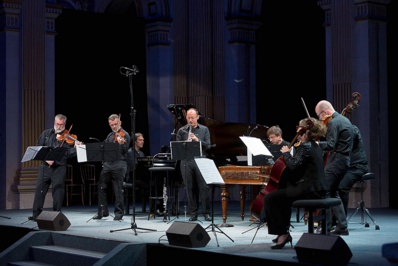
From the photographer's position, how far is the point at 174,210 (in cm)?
1157

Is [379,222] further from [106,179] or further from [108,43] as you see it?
[108,43]

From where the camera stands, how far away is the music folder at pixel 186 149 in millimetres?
9867

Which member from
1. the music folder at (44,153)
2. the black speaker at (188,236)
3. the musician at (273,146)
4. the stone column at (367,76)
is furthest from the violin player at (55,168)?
the stone column at (367,76)

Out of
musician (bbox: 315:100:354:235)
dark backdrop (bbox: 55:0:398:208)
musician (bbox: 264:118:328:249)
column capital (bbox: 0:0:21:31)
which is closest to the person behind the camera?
musician (bbox: 264:118:328:249)

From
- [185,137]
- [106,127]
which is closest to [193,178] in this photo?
[185,137]

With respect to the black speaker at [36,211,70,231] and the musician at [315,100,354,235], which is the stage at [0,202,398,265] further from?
the musician at [315,100,354,235]

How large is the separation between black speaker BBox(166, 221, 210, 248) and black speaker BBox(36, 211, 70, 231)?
6.98 ft

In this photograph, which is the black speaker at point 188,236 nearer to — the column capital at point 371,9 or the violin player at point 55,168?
the violin player at point 55,168

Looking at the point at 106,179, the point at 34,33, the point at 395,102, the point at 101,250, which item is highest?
the point at 34,33

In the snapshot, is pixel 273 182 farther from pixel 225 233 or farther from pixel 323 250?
pixel 323 250

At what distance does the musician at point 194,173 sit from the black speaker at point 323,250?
4.05m

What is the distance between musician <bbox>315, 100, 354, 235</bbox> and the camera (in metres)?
8.26

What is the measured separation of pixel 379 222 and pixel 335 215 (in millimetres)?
1888

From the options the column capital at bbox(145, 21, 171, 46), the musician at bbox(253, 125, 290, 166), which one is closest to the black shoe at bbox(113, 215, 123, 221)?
the musician at bbox(253, 125, 290, 166)
